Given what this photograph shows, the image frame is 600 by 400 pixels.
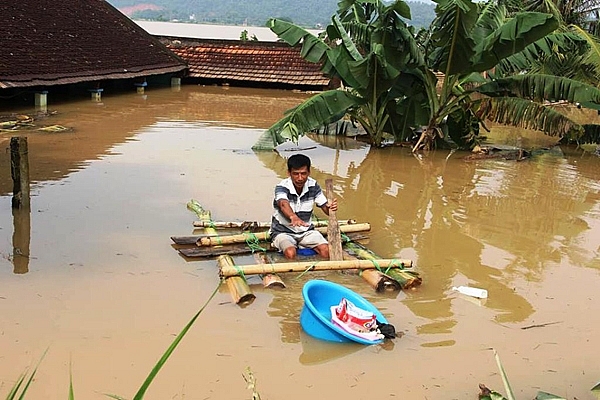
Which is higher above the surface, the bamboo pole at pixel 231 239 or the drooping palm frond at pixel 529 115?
the drooping palm frond at pixel 529 115

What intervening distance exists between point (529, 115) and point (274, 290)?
339 inches

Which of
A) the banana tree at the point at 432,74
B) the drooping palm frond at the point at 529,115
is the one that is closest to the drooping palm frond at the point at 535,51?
the banana tree at the point at 432,74

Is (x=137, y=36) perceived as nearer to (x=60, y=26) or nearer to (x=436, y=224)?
(x=60, y=26)

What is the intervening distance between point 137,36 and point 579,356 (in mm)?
20407

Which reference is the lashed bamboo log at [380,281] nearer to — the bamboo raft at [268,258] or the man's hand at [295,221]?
the bamboo raft at [268,258]

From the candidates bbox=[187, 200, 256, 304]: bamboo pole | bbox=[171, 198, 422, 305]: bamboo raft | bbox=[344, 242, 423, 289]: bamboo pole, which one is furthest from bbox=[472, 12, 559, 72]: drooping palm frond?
bbox=[187, 200, 256, 304]: bamboo pole

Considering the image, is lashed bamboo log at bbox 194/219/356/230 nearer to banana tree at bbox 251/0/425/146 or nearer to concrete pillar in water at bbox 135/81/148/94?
banana tree at bbox 251/0/425/146

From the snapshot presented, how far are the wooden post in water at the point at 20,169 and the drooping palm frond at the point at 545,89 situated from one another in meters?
8.75

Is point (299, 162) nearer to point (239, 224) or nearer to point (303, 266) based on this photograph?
point (303, 266)

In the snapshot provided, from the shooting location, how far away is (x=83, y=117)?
15.2 meters

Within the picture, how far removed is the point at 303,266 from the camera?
595 cm

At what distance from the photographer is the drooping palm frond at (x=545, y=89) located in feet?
39.6

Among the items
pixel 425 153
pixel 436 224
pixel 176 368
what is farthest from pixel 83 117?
pixel 176 368

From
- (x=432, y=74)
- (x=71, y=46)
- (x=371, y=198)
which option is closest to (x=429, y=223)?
(x=371, y=198)
